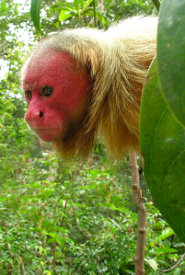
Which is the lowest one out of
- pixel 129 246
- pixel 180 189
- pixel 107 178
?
pixel 129 246

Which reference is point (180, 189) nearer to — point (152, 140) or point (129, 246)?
point (152, 140)

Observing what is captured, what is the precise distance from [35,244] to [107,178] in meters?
1.12

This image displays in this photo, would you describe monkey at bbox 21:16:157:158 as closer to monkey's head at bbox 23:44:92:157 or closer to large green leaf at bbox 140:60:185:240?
monkey's head at bbox 23:44:92:157

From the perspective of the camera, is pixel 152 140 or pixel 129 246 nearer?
pixel 152 140

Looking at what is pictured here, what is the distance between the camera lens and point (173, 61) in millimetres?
316

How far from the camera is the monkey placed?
153 cm

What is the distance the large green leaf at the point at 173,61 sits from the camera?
0.31 metres

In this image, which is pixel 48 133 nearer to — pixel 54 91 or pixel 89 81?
pixel 54 91

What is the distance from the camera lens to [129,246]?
10.7ft

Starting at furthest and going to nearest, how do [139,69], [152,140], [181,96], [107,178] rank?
[107,178] → [139,69] → [152,140] → [181,96]

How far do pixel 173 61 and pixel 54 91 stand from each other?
1317mm

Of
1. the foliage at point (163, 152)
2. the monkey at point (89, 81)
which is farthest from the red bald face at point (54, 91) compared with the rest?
the foliage at point (163, 152)

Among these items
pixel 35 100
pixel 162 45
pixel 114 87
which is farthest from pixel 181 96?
pixel 35 100

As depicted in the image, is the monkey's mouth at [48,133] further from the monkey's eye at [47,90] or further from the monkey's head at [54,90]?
the monkey's eye at [47,90]
